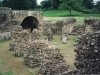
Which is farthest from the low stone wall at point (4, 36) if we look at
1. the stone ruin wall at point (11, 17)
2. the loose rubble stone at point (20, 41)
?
the loose rubble stone at point (20, 41)

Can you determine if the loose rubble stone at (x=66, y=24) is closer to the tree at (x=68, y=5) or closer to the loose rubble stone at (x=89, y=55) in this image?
the tree at (x=68, y=5)

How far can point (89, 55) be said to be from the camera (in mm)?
9766

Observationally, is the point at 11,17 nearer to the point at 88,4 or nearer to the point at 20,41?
the point at 20,41

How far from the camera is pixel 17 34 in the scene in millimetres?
18047

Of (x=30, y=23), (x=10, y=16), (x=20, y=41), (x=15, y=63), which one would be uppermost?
(x=10, y=16)

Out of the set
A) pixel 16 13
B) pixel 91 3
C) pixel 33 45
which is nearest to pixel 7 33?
pixel 16 13

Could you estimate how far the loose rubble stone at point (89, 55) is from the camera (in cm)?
945

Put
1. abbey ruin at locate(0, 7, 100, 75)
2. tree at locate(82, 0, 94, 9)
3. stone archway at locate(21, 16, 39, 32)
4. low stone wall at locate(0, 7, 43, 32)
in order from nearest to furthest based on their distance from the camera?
abbey ruin at locate(0, 7, 100, 75), low stone wall at locate(0, 7, 43, 32), stone archway at locate(21, 16, 39, 32), tree at locate(82, 0, 94, 9)

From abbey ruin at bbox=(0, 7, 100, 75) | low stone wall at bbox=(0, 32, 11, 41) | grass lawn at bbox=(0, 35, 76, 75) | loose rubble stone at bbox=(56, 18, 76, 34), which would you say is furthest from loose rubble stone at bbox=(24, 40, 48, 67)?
loose rubble stone at bbox=(56, 18, 76, 34)

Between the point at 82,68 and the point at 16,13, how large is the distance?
1947 centimetres

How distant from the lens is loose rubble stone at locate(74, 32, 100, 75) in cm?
945

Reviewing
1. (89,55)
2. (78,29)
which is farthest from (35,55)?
(78,29)

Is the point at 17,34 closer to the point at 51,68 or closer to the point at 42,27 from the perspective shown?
the point at 51,68

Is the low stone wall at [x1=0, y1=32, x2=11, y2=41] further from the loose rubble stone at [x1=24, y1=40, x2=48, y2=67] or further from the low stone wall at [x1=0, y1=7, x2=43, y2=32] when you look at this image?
the loose rubble stone at [x1=24, y1=40, x2=48, y2=67]
